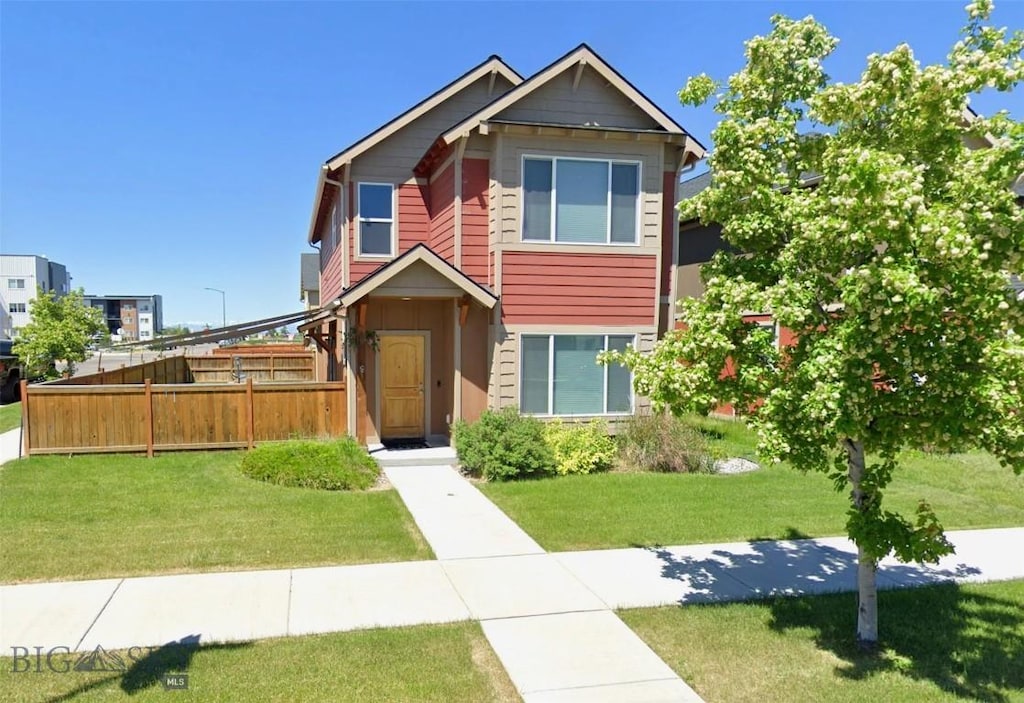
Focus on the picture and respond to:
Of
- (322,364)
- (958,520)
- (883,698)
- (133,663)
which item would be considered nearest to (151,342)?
(322,364)

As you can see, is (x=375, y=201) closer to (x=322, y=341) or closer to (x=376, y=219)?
(x=376, y=219)

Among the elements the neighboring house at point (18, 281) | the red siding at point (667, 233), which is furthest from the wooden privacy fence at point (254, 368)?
the neighboring house at point (18, 281)

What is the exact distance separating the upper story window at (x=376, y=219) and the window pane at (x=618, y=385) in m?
5.52

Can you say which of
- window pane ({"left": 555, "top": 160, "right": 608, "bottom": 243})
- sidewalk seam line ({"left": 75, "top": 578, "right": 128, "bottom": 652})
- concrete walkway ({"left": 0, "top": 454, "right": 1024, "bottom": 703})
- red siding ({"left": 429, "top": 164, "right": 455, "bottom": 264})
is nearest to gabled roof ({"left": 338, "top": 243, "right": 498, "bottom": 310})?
red siding ({"left": 429, "top": 164, "right": 455, "bottom": 264})

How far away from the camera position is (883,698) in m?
4.55

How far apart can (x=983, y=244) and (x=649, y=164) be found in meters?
9.35

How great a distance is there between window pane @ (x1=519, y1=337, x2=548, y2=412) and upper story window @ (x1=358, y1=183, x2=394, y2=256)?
4195 mm

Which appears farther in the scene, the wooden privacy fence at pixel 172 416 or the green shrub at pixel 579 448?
the wooden privacy fence at pixel 172 416

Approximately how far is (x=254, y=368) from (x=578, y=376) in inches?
662

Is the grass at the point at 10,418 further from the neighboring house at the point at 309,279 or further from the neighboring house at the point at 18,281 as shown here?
the neighboring house at the point at 18,281

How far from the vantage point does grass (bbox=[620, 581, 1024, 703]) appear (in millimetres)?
4664

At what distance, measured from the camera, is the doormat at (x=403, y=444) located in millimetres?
13547

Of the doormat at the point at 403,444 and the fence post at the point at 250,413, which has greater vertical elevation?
the fence post at the point at 250,413

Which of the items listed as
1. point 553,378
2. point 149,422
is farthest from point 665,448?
A: point 149,422
